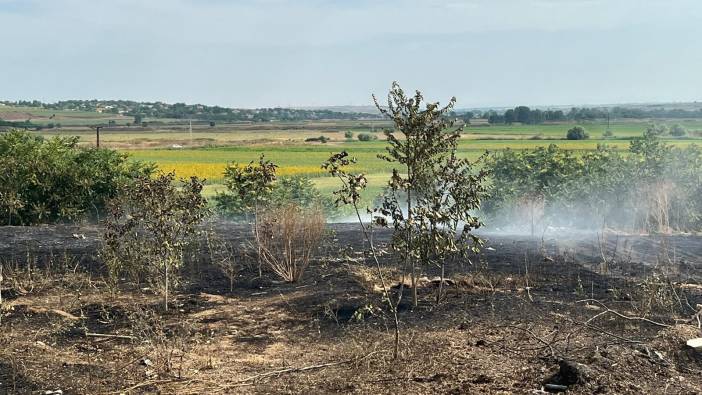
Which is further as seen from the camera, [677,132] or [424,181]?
[677,132]

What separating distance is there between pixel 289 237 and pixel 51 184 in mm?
7920

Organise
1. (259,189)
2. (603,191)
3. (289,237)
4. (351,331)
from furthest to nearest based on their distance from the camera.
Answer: (603,191) < (259,189) < (289,237) < (351,331)

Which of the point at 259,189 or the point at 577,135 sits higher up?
the point at 259,189

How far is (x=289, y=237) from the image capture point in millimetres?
9297

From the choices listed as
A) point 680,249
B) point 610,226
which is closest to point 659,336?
point 680,249

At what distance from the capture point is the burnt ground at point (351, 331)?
5.43 metres

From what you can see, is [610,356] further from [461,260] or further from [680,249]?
[680,249]

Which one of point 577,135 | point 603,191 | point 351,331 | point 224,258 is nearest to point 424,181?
point 351,331

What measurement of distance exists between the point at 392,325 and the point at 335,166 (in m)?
1.96

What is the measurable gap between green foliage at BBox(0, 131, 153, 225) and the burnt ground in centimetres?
462

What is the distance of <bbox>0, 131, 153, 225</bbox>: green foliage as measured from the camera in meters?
14.7

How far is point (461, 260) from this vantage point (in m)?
10.3

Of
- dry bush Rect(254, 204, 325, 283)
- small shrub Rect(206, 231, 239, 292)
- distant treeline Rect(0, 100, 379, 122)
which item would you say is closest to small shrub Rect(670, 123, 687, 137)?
small shrub Rect(206, 231, 239, 292)

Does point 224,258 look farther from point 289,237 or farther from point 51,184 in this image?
point 51,184
